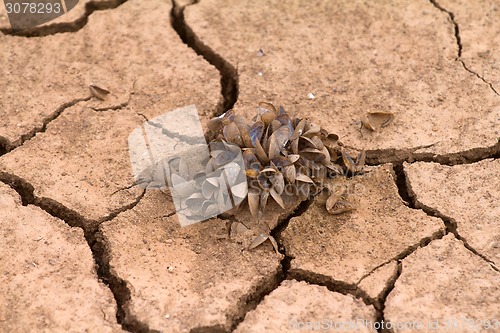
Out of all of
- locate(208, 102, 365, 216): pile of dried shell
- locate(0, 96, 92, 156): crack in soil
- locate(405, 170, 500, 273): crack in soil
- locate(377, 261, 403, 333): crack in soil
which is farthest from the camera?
locate(0, 96, 92, 156): crack in soil

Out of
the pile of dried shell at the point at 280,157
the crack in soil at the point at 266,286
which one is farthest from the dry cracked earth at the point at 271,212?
the pile of dried shell at the point at 280,157

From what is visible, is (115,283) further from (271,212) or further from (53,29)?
(53,29)

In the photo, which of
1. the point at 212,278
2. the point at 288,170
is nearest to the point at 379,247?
the point at 288,170

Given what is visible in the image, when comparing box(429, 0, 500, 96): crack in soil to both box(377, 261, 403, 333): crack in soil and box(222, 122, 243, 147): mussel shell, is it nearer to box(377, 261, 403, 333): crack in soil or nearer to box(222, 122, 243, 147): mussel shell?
box(377, 261, 403, 333): crack in soil

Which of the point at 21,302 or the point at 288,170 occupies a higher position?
the point at 288,170

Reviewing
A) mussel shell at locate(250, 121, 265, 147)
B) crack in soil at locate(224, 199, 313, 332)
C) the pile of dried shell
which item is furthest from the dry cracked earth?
mussel shell at locate(250, 121, 265, 147)

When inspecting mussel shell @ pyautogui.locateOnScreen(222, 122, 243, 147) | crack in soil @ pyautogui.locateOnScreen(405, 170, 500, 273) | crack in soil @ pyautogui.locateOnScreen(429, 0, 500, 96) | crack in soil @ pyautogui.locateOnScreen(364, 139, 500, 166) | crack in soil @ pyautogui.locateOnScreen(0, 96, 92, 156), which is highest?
mussel shell @ pyautogui.locateOnScreen(222, 122, 243, 147)

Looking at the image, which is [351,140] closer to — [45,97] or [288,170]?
[288,170]
